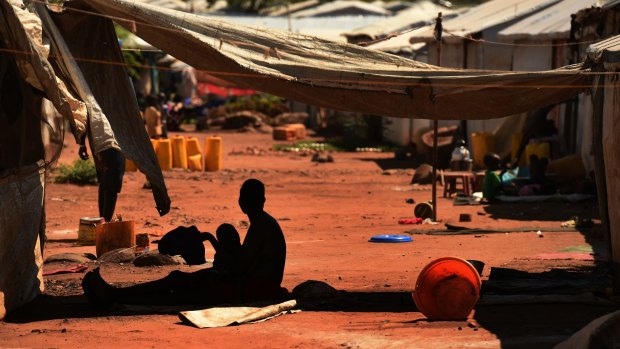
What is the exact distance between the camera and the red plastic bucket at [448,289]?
8.60 m

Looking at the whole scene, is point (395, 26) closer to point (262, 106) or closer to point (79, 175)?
point (262, 106)

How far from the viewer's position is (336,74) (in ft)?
32.2

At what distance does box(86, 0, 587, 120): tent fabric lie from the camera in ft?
31.4

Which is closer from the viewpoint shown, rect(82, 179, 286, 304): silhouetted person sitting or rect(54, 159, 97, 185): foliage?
rect(82, 179, 286, 304): silhouetted person sitting

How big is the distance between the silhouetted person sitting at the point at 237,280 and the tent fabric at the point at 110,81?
29.4 inches

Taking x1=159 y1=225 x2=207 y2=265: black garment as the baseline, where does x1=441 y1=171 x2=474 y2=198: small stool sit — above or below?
above

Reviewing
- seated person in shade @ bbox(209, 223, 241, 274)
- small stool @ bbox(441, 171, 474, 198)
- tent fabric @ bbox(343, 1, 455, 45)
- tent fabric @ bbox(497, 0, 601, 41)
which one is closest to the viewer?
seated person in shade @ bbox(209, 223, 241, 274)

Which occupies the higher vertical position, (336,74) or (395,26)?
(395,26)

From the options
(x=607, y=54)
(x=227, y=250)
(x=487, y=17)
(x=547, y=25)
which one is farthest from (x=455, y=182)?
(x=227, y=250)

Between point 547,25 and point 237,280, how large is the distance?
12877 millimetres

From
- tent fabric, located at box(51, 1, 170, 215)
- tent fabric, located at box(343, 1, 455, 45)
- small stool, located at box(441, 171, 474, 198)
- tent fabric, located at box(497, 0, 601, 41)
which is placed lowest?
small stool, located at box(441, 171, 474, 198)

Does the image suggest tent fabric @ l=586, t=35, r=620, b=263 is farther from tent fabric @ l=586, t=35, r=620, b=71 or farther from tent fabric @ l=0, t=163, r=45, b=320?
tent fabric @ l=0, t=163, r=45, b=320

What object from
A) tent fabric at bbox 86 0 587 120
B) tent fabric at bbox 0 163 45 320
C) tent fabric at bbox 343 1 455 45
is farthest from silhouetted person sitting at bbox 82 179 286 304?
tent fabric at bbox 343 1 455 45

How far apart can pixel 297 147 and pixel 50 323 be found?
2090 centimetres
